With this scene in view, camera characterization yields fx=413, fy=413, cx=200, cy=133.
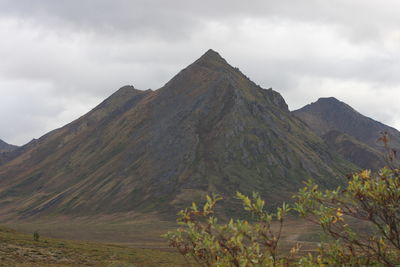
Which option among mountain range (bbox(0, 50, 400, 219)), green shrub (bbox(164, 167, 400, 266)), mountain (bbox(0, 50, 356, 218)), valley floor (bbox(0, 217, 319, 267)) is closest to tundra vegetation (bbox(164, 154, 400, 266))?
green shrub (bbox(164, 167, 400, 266))

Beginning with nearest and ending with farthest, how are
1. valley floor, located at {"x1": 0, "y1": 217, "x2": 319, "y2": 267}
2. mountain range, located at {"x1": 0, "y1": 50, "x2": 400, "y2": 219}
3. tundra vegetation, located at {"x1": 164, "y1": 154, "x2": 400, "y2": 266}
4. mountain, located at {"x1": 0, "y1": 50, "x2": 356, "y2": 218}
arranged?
1. tundra vegetation, located at {"x1": 164, "y1": 154, "x2": 400, "y2": 266}
2. valley floor, located at {"x1": 0, "y1": 217, "x2": 319, "y2": 267}
3. mountain range, located at {"x1": 0, "y1": 50, "x2": 400, "y2": 219}
4. mountain, located at {"x1": 0, "y1": 50, "x2": 356, "y2": 218}

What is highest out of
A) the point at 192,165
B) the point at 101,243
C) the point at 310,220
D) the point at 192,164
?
the point at 192,164

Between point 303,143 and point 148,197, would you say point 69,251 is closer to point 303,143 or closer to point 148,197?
point 148,197

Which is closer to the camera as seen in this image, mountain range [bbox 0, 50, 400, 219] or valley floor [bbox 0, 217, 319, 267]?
valley floor [bbox 0, 217, 319, 267]

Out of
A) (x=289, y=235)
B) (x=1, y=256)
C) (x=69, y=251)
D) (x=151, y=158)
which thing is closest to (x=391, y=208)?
(x=1, y=256)

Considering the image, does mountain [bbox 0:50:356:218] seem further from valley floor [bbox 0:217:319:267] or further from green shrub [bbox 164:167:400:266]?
green shrub [bbox 164:167:400:266]

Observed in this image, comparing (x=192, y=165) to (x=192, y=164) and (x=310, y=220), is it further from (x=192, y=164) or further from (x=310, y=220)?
(x=310, y=220)

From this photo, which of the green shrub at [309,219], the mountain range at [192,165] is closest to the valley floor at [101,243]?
the green shrub at [309,219]

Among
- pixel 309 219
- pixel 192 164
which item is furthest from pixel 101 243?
pixel 192 164

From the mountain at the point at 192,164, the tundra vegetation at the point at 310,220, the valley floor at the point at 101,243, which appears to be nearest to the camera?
the tundra vegetation at the point at 310,220

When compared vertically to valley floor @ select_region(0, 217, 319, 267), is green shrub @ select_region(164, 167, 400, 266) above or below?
above

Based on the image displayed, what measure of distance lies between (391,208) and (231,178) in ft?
479

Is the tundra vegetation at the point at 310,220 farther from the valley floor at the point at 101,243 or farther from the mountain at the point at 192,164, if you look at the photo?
the mountain at the point at 192,164

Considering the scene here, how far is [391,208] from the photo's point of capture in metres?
7.78
